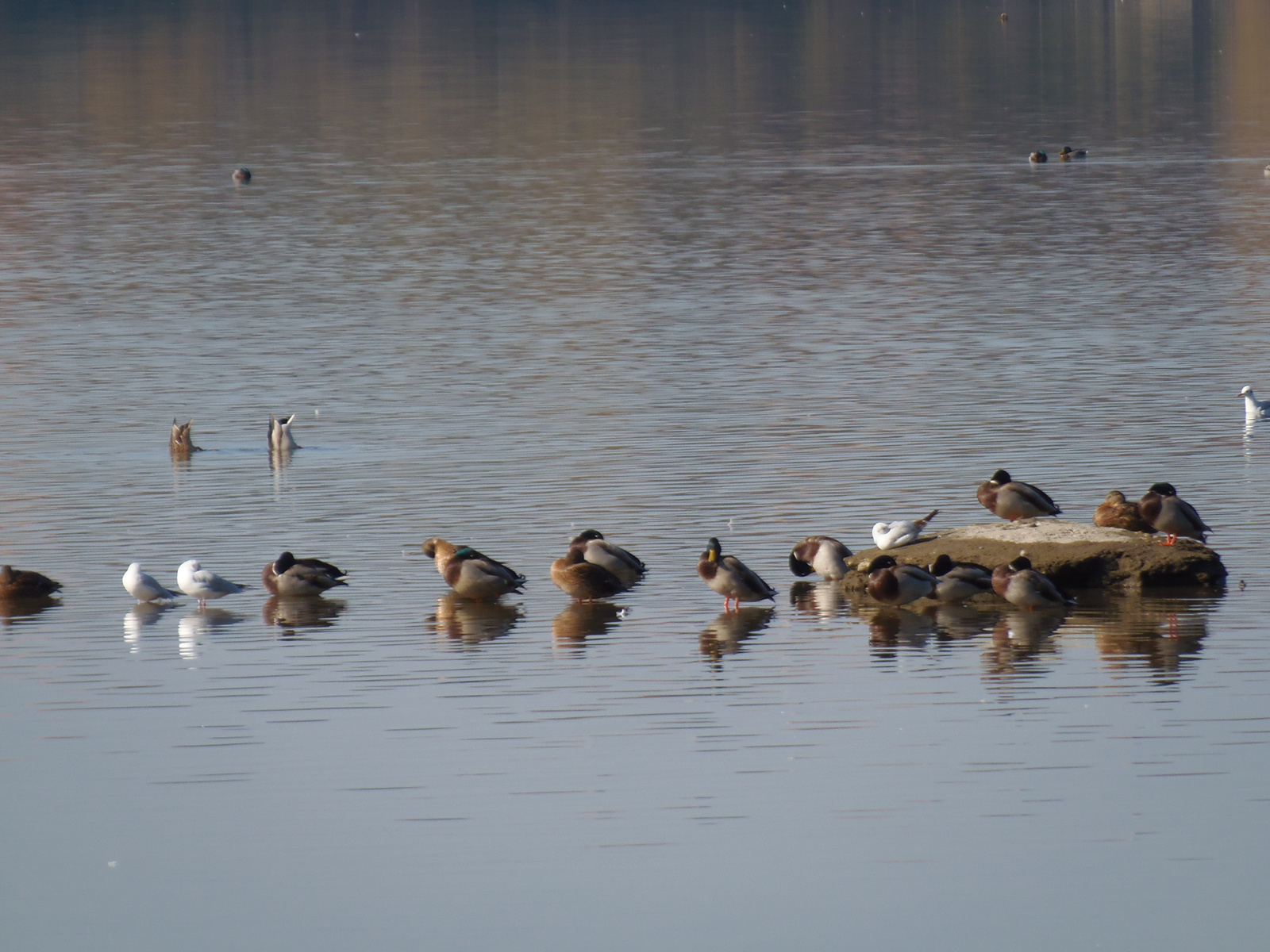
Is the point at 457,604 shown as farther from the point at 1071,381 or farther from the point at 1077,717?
the point at 1071,381

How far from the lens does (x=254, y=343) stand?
36844mm

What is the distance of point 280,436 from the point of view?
86.4ft

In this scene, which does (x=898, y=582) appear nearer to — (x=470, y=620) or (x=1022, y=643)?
(x=1022, y=643)

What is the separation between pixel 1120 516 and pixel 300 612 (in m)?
7.81

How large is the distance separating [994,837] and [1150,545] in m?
7.08

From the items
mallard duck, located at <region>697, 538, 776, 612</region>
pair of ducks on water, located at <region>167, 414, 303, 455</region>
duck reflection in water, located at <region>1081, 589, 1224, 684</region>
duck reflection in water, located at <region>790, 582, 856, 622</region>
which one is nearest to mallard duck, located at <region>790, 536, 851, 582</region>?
duck reflection in water, located at <region>790, 582, 856, 622</region>

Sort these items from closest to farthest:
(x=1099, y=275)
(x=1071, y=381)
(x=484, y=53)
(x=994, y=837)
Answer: (x=994, y=837) → (x=1071, y=381) → (x=1099, y=275) → (x=484, y=53)

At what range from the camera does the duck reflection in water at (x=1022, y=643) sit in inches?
643

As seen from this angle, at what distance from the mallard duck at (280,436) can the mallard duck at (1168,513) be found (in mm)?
11317

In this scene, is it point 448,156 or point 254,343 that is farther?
point 448,156

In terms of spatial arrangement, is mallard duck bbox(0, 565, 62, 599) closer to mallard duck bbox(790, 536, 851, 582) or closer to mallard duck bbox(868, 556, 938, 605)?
mallard duck bbox(790, 536, 851, 582)

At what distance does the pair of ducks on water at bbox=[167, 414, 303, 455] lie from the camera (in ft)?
86.4

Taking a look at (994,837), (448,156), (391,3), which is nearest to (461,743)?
(994,837)

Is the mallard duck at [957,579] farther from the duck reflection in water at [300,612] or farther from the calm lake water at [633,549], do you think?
the duck reflection in water at [300,612]
